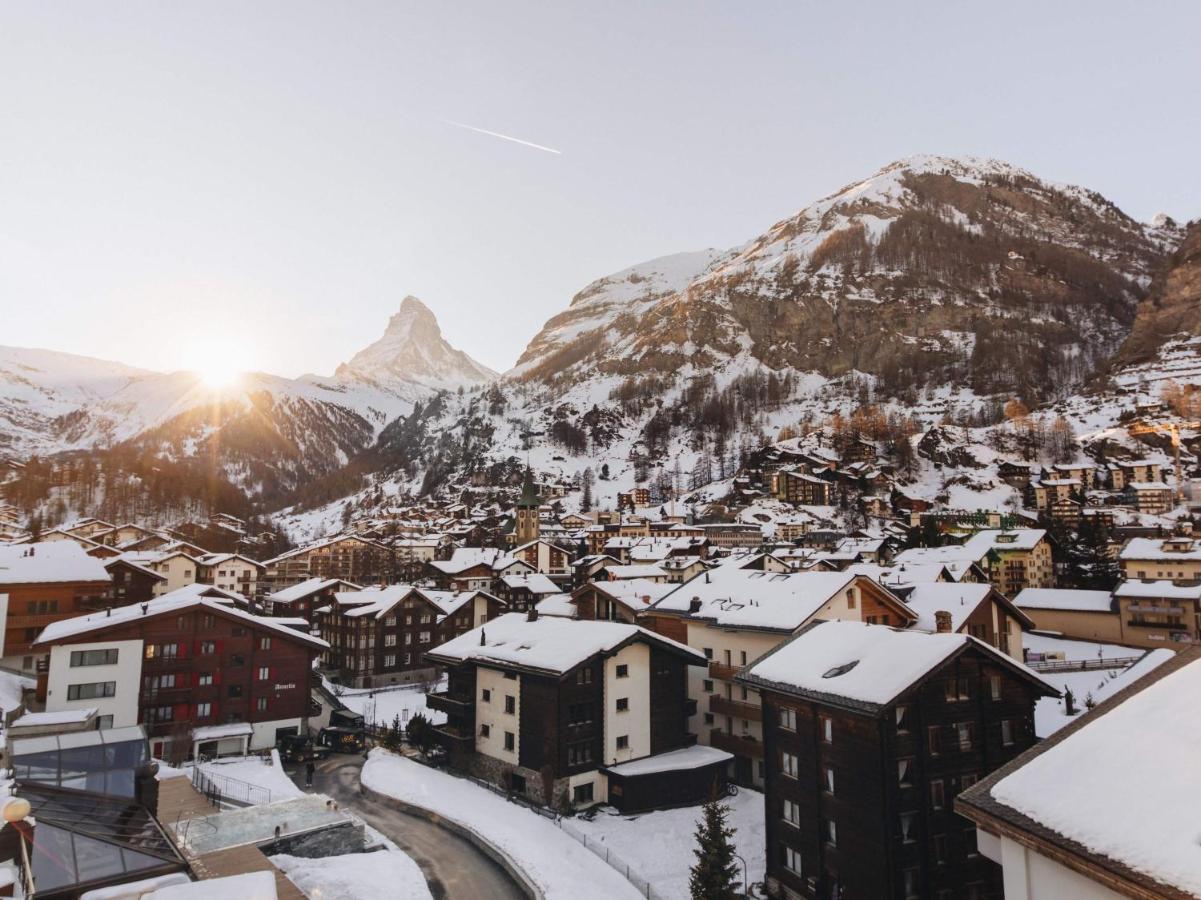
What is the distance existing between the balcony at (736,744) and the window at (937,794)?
1344cm

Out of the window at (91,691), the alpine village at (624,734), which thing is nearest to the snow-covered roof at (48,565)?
the alpine village at (624,734)

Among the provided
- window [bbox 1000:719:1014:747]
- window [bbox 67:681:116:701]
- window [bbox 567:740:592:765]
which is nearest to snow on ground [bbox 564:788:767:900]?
window [bbox 567:740:592:765]

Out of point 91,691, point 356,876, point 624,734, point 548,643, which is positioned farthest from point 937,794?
point 91,691

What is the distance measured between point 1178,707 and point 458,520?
163m

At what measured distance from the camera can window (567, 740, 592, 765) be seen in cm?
3419

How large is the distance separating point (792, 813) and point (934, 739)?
5.66 m

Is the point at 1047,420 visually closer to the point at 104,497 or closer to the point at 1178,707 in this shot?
the point at 1178,707

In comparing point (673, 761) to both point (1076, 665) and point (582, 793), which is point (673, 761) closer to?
point (582, 793)

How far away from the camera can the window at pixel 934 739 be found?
23172 millimetres

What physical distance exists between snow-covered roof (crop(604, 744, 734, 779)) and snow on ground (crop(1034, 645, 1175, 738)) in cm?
1485

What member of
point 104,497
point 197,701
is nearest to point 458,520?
point 104,497

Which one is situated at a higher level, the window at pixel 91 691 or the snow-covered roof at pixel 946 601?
the snow-covered roof at pixel 946 601

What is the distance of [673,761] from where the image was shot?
35.3 metres

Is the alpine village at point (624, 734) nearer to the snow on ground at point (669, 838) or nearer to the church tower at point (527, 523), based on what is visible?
the snow on ground at point (669, 838)
